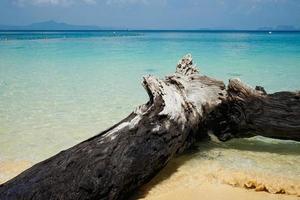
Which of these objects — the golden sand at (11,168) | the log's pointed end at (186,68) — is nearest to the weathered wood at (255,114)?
the log's pointed end at (186,68)

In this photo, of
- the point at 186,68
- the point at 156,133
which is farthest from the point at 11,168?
the point at 186,68

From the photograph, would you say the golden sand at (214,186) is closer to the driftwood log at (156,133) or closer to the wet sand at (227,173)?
the wet sand at (227,173)

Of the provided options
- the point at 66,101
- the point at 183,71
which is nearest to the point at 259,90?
the point at 183,71

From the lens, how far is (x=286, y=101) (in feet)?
16.8

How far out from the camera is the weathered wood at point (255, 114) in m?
5.05

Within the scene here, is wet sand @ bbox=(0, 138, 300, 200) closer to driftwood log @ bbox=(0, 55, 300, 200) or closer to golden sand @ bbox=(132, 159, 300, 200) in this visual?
golden sand @ bbox=(132, 159, 300, 200)

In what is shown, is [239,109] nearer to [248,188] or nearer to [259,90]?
[259,90]

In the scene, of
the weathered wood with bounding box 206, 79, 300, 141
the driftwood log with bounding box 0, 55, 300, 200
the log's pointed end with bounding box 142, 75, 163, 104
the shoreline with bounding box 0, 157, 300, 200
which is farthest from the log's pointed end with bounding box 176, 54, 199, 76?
the shoreline with bounding box 0, 157, 300, 200

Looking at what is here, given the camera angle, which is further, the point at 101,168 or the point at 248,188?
the point at 248,188

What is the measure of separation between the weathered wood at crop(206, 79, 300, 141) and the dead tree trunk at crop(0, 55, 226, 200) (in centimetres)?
51

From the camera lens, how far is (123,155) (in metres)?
3.63

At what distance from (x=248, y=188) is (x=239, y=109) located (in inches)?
63.5

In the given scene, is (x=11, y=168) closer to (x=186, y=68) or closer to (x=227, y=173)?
(x=227, y=173)

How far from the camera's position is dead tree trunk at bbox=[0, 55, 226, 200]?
10.5 ft
